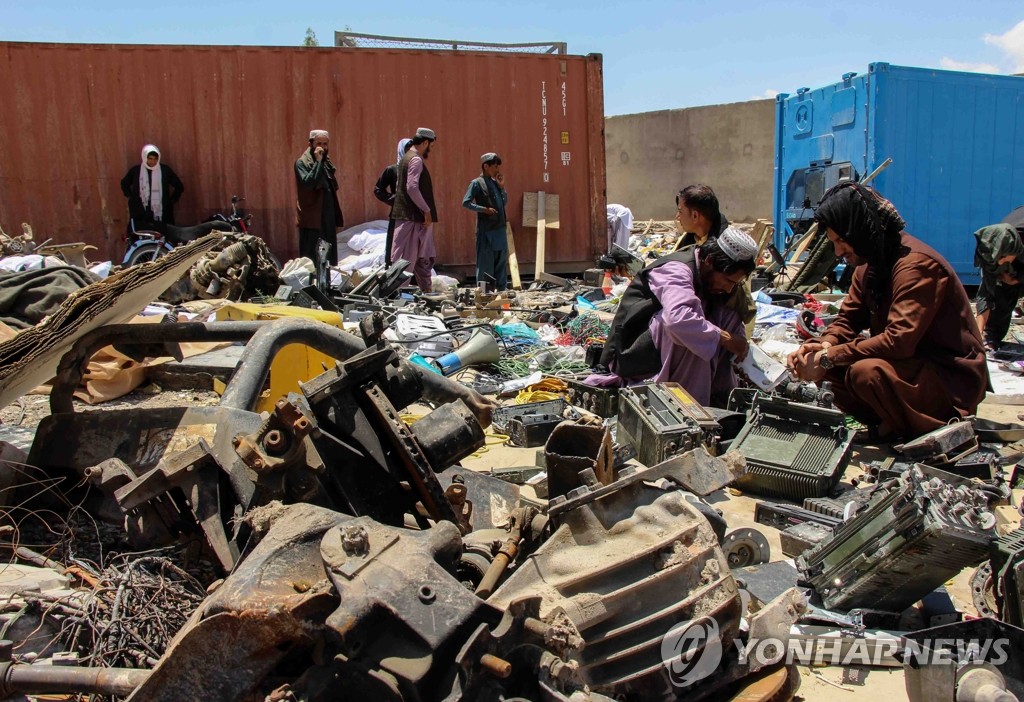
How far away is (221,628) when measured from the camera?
1.48m

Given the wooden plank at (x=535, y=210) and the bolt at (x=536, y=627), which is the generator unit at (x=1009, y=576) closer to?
the bolt at (x=536, y=627)

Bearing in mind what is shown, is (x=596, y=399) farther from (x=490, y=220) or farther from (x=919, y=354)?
(x=490, y=220)

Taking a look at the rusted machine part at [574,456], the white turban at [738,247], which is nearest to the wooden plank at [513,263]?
the white turban at [738,247]

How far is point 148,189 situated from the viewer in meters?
11.2

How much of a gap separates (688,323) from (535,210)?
901 cm

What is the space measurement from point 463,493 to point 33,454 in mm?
1388

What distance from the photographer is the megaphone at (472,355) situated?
6148mm

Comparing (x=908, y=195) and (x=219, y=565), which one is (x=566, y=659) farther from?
(x=908, y=195)

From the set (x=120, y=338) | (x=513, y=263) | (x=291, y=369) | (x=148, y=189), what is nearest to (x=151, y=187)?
(x=148, y=189)

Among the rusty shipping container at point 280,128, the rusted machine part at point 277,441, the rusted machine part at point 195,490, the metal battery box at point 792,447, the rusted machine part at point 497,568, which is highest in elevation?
the rusty shipping container at point 280,128

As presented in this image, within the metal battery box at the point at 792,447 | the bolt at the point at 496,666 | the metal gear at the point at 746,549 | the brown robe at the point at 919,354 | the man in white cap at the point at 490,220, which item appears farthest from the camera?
the man in white cap at the point at 490,220

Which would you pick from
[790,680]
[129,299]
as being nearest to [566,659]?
[790,680]

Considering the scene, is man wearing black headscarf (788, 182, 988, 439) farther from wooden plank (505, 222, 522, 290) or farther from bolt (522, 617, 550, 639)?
wooden plank (505, 222, 522, 290)

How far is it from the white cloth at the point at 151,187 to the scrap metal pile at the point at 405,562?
30.5ft
